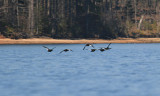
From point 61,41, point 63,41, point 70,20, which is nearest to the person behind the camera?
point 61,41

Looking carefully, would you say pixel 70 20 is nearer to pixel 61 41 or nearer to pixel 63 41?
pixel 63 41

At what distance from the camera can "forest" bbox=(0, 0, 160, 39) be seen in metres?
77.5

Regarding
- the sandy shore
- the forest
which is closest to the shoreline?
the sandy shore

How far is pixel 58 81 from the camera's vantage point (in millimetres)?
19234

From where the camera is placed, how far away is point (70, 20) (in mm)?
88500

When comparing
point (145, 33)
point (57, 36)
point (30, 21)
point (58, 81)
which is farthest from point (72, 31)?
point (58, 81)

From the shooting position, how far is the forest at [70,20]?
77500 millimetres

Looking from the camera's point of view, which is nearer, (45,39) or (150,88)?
(150,88)

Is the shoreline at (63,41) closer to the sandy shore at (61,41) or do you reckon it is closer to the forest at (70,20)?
the sandy shore at (61,41)

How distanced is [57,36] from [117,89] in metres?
64.1

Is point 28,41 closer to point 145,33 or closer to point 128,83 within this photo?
point 145,33

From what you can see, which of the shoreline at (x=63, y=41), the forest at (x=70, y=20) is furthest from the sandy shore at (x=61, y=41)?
the forest at (x=70, y=20)

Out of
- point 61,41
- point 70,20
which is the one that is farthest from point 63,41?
point 70,20

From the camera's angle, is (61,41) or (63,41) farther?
(63,41)
